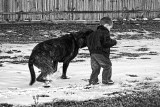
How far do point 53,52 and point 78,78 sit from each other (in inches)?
37.0

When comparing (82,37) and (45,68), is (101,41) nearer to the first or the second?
(82,37)

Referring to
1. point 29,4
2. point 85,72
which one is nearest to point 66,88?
point 85,72

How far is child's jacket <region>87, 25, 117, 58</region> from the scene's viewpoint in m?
7.46

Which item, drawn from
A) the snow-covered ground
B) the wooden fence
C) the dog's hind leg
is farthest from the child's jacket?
the wooden fence

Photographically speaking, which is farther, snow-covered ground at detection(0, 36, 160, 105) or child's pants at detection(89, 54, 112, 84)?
child's pants at detection(89, 54, 112, 84)

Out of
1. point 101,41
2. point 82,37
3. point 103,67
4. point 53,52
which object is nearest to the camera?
point 101,41

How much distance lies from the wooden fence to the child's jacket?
509 inches

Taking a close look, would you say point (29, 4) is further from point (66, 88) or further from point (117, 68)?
point (66, 88)

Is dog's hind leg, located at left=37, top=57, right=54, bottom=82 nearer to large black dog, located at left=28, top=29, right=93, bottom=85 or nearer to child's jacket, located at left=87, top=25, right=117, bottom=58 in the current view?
large black dog, located at left=28, top=29, right=93, bottom=85

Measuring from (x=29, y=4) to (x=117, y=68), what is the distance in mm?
11807

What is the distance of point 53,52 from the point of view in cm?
782

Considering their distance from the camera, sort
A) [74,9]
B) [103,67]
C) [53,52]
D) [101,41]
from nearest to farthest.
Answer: [101,41] < [103,67] < [53,52] < [74,9]

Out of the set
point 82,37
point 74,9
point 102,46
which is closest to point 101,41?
point 102,46

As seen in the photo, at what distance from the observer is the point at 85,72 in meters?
9.22
